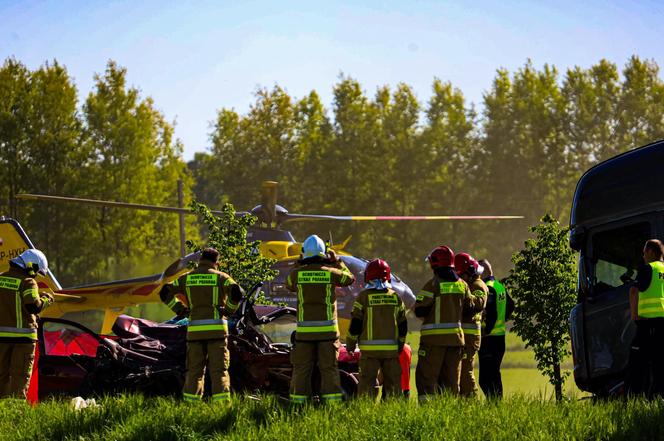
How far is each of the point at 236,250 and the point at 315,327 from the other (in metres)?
8.88

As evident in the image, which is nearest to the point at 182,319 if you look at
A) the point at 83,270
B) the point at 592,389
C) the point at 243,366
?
the point at 243,366

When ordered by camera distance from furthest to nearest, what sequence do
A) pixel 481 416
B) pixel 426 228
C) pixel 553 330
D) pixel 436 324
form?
1. pixel 426 228
2. pixel 553 330
3. pixel 436 324
4. pixel 481 416

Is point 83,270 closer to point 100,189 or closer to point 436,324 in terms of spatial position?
point 100,189

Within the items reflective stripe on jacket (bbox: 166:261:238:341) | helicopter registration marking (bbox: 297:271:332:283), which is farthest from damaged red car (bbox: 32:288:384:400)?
helicopter registration marking (bbox: 297:271:332:283)

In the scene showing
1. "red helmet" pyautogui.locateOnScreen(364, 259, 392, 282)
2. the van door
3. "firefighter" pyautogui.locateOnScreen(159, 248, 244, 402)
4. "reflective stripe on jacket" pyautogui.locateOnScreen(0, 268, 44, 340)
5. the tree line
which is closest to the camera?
"red helmet" pyautogui.locateOnScreen(364, 259, 392, 282)

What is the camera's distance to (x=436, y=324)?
1180 centimetres

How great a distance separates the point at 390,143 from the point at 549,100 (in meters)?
9.22

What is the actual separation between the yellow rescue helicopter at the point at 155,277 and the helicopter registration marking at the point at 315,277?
894 cm

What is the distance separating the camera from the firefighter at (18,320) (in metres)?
13.0

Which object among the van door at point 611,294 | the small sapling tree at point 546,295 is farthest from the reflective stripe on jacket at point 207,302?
the small sapling tree at point 546,295

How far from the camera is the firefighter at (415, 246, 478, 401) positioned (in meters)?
11.8

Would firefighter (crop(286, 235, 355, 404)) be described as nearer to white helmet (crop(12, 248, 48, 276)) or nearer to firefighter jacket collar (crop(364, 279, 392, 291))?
firefighter jacket collar (crop(364, 279, 392, 291))

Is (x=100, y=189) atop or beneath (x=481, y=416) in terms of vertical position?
atop

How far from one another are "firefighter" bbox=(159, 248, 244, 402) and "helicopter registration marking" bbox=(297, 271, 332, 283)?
818 millimetres
